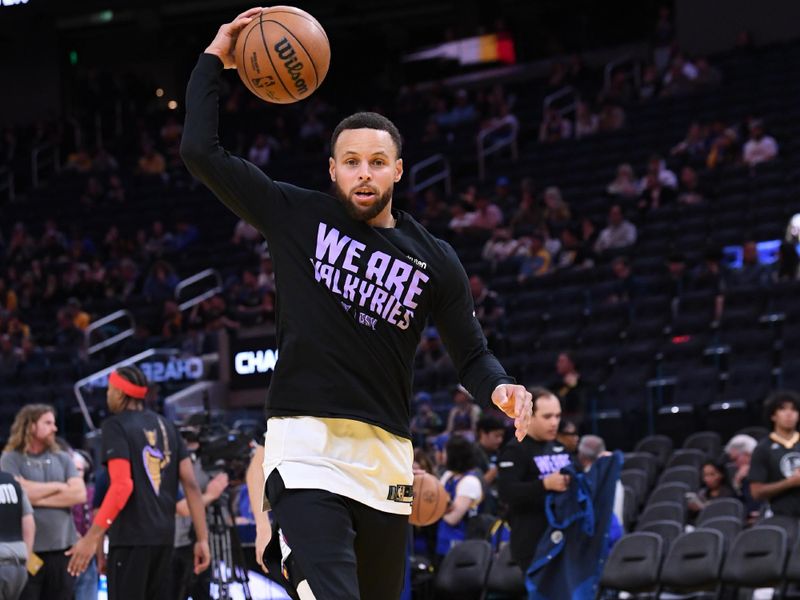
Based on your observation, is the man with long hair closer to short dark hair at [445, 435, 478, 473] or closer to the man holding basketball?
short dark hair at [445, 435, 478, 473]

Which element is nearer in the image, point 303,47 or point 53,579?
point 303,47

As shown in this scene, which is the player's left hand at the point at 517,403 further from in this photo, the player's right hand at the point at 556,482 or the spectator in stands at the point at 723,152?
the spectator in stands at the point at 723,152

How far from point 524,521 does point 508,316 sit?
7805 mm

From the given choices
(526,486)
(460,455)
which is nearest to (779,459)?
(526,486)

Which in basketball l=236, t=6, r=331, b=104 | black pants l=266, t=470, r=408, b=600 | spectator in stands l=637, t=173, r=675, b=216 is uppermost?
spectator in stands l=637, t=173, r=675, b=216

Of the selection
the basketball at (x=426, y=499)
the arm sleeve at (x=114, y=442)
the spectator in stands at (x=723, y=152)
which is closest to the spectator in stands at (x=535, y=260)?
the spectator in stands at (x=723, y=152)

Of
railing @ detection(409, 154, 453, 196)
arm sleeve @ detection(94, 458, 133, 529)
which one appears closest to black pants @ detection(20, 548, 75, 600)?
arm sleeve @ detection(94, 458, 133, 529)

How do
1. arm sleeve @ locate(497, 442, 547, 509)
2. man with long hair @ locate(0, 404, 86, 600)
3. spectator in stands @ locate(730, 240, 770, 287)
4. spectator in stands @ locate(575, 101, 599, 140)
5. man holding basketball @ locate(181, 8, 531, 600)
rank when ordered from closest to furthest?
man holding basketball @ locate(181, 8, 531, 600)
arm sleeve @ locate(497, 442, 547, 509)
man with long hair @ locate(0, 404, 86, 600)
spectator in stands @ locate(730, 240, 770, 287)
spectator in stands @ locate(575, 101, 599, 140)

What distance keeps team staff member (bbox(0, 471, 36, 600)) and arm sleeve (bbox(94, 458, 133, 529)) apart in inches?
17.8

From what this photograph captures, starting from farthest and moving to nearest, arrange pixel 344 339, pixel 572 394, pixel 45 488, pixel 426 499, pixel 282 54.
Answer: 1. pixel 572 394
2. pixel 426 499
3. pixel 45 488
4. pixel 282 54
5. pixel 344 339

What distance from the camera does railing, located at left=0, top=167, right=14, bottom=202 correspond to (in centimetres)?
2535

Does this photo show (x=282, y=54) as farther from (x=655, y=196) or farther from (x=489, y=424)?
(x=655, y=196)

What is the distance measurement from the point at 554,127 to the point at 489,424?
11.2 meters

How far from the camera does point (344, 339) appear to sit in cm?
369
